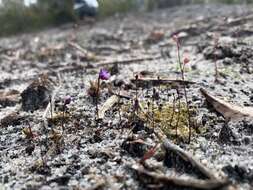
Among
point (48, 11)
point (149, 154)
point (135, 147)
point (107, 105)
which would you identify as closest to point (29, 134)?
point (107, 105)

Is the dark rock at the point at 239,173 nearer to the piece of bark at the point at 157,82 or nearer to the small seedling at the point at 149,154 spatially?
the small seedling at the point at 149,154

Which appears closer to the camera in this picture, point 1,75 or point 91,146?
point 91,146

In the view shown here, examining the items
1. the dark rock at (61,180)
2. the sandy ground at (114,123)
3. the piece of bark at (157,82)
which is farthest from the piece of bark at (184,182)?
the piece of bark at (157,82)

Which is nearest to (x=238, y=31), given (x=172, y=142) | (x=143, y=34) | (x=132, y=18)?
(x=143, y=34)

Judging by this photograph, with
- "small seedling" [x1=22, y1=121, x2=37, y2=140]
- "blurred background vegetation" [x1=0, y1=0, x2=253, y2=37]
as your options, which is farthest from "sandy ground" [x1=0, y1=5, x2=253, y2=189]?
"blurred background vegetation" [x1=0, y1=0, x2=253, y2=37]

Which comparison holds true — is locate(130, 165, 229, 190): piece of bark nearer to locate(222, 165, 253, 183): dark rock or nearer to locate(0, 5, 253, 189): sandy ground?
locate(0, 5, 253, 189): sandy ground

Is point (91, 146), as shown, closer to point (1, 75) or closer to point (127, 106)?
point (127, 106)
